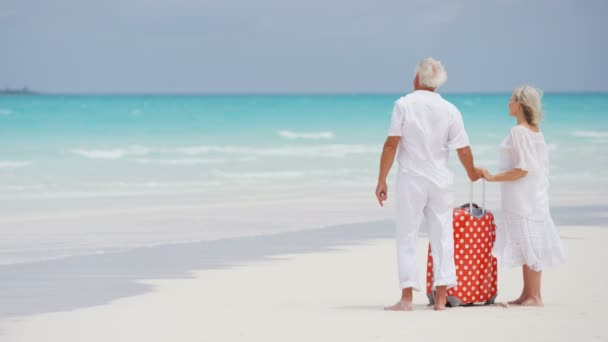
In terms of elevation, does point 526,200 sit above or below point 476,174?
below

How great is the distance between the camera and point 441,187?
20.1 feet

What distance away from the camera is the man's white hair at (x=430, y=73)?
20.3ft

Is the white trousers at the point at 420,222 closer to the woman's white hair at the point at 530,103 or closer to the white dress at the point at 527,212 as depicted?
the white dress at the point at 527,212

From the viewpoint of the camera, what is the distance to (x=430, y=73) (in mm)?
6176

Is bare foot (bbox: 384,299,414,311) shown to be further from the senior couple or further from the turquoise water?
the turquoise water

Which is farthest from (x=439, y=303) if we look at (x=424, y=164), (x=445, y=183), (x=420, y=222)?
(x=424, y=164)

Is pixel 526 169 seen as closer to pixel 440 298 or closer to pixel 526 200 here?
pixel 526 200

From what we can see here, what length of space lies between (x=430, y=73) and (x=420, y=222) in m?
0.81

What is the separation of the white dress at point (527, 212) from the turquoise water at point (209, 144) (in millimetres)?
11128

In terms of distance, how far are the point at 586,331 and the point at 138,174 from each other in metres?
15.1

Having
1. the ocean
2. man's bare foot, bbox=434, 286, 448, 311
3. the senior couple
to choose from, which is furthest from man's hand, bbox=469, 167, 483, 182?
the ocean

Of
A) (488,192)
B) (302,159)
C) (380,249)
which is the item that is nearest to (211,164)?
(302,159)

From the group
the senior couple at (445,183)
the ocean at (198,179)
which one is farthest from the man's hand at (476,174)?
the ocean at (198,179)

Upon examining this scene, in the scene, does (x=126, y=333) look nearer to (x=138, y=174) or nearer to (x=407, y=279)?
(x=407, y=279)
